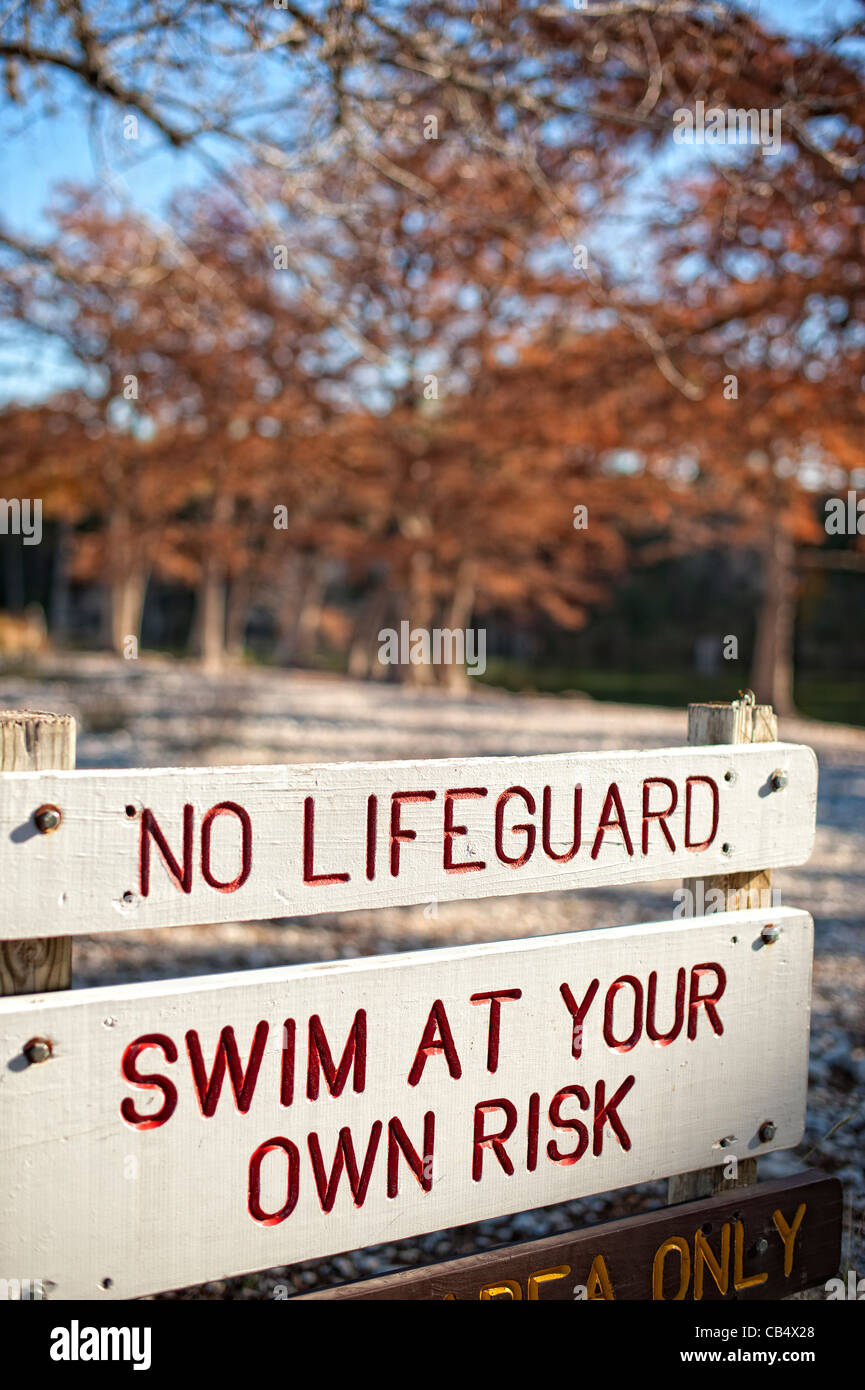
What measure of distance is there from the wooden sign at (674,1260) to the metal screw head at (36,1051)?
0.68 metres

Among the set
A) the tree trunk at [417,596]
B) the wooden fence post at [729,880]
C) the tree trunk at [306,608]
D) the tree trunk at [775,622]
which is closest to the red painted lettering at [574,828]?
the wooden fence post at [729,880]

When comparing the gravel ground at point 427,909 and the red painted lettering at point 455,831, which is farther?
the gravel ground at point 427,909

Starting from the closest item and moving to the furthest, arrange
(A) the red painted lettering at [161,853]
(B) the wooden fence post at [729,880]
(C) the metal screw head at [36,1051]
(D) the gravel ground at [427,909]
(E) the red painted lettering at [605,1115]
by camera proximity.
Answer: (C) the metal screw head at [36,1051] < (A) the red painted lettering at [161,853] < (E) the red painted lettering at [605,1115] < (B) the wooden fence post at [729,880] < (D) the gravel ground at [427,909]

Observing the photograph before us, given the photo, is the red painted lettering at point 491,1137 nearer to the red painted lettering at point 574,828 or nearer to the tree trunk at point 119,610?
the red painted lettering at point 574,828

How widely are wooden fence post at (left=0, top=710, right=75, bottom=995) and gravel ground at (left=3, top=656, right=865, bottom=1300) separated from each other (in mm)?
793

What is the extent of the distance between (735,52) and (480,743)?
23.7ft

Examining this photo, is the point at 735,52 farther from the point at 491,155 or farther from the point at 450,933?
the point at 450,933

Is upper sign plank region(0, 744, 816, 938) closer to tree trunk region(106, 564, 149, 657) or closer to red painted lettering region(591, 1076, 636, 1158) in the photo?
red painted lettering region(591, 1076, 636, 1158)

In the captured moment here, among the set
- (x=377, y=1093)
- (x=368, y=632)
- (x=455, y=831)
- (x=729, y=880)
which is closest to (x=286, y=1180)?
(x=377, y=1093)

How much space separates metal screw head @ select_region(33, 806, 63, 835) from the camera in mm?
1812

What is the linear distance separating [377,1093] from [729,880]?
98 cm

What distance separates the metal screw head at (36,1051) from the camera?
179cm

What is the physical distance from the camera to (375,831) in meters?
2.09
